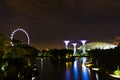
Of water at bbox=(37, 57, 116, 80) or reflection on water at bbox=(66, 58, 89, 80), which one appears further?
reflection on water at bbox=(66, 58, 89, 80)

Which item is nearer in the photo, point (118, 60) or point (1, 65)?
point (1, 65)

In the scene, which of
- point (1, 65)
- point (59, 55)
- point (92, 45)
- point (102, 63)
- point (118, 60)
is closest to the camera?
point (1, 65)

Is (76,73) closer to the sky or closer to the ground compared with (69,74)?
closer to the sky

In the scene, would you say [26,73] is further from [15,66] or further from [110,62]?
[110,62]

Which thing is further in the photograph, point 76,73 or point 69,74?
point 76,73

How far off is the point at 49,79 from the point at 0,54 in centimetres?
A: 968

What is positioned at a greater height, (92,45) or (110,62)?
(92,45)

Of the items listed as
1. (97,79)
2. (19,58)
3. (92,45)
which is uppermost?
(92,45)

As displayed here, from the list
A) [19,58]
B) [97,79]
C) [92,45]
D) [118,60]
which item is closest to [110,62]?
[118,60]

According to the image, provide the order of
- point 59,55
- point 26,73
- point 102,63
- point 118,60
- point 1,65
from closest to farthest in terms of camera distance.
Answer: point 1,65 → point 26,73 → point 118,60 → point 102,63 → point 59,55

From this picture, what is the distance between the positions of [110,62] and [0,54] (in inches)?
926

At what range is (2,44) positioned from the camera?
27.6 m

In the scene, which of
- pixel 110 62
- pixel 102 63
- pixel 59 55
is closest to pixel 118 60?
pixel 110 62

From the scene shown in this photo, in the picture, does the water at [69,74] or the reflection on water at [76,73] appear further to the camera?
the reflection on water at [76,73]
